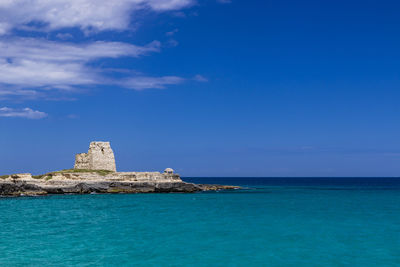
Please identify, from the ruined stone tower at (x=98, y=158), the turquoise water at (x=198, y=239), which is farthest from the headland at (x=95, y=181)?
the turquoise water at (x=198, y=239)

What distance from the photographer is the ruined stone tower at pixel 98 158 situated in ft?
287

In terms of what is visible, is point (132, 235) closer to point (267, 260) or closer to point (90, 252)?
point (90, 252)

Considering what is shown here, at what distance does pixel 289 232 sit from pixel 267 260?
8.73 metres

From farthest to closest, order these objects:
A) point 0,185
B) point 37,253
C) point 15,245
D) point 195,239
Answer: point 0,185
point 195,239
point 15,245
point 37,253

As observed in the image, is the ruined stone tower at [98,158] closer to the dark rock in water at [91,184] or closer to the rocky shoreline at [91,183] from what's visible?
the rocky shoreline at [91,183]

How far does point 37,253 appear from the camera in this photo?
21.8 meters

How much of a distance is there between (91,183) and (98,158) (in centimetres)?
1420

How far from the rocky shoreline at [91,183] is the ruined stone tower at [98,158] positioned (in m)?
6.60

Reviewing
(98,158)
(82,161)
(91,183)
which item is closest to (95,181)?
(91,183)

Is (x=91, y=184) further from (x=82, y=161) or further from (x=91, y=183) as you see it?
(x=82, y=161)

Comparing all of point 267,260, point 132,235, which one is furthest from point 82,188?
point 267,260

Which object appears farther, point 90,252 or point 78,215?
point 78,215

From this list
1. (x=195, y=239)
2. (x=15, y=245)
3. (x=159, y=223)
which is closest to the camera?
(x=15, y=245)

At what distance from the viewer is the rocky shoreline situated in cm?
6938
